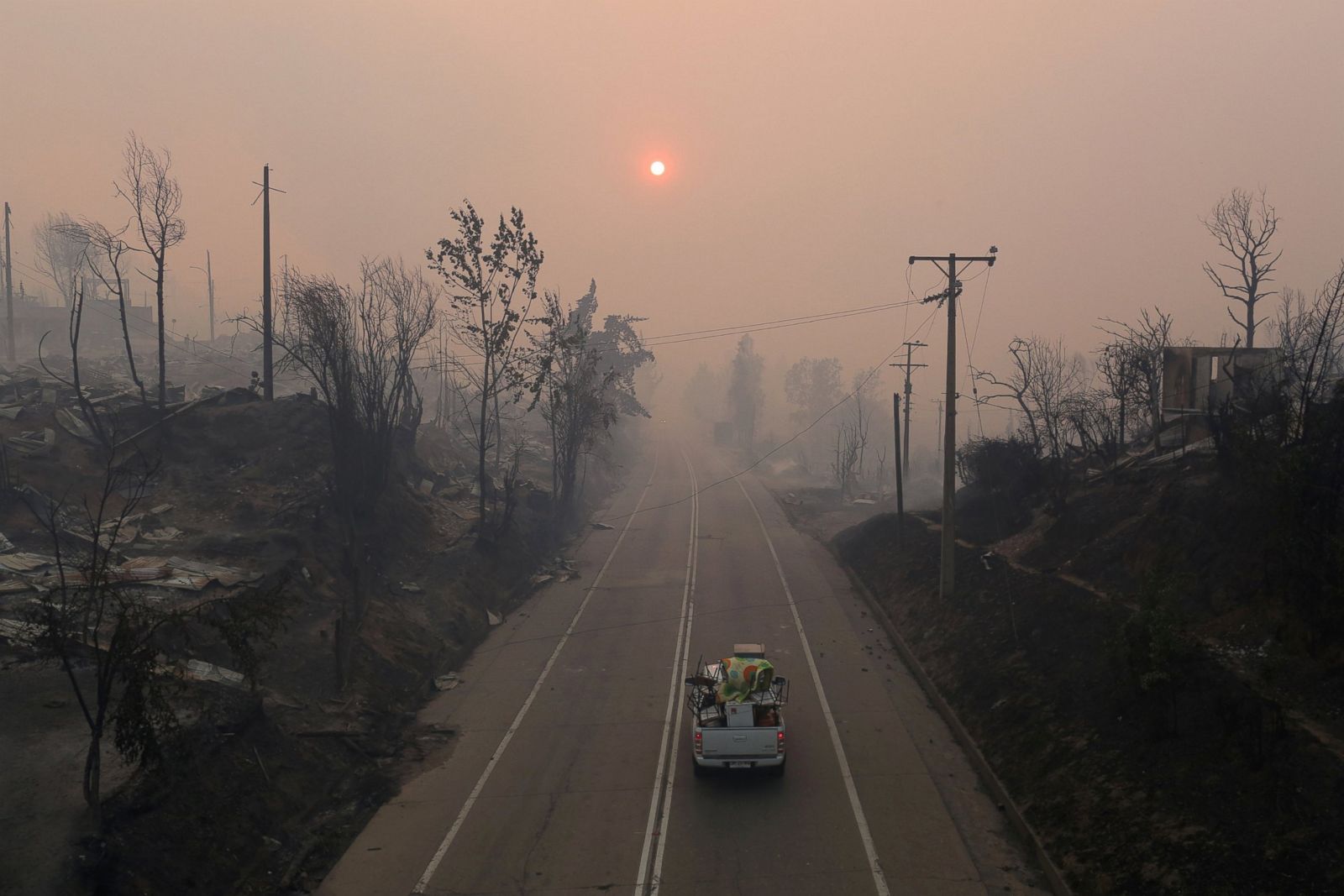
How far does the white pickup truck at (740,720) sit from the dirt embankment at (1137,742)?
428 centimetres

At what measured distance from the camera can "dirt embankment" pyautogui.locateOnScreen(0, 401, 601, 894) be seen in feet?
40.5

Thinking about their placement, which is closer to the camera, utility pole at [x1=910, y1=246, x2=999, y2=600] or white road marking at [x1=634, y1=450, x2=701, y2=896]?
white road marking at [x1=634, y1=450, x2=701, y2=896]

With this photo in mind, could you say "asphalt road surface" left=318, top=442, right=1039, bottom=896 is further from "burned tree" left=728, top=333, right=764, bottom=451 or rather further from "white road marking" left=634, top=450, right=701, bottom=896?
"burned tree" left=728, top=333, right=764, bottom=451

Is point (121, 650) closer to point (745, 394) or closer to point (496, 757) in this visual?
point (496, 757)

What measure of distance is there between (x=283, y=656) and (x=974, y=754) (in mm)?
15183

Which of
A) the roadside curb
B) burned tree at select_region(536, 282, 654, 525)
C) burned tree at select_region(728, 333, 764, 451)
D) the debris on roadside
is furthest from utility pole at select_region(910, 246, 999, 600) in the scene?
burned tree at select_region(728, 333, 764, 451)

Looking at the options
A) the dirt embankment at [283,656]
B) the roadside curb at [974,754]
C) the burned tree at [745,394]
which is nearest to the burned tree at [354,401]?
the dirt embankment at [283,656]

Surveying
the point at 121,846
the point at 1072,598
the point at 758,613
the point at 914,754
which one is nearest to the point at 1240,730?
the point at 914,754

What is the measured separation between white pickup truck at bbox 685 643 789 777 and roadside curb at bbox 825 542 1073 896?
12.5ft

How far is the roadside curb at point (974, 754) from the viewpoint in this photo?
12281 millimetres

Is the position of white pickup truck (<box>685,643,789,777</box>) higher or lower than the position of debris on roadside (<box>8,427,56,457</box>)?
lower

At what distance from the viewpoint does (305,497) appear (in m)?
27.5

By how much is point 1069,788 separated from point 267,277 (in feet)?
107

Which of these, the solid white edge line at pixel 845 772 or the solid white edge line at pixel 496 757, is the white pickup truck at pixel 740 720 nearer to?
the solid white edge line at pixel 845 772
